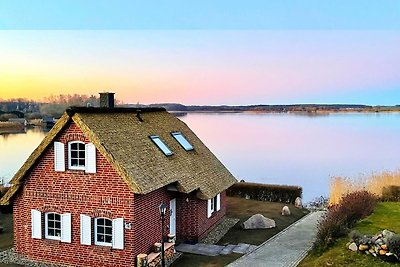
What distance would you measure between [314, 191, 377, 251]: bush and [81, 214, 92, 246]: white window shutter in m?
8.14

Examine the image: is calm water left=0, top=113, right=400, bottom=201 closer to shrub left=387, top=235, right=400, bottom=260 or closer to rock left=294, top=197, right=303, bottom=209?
rock left=294, top=197, right=303, bottom=209

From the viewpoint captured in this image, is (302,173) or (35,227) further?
(302,173)

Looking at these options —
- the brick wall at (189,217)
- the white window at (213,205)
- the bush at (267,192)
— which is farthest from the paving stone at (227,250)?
the bush at (267,192)

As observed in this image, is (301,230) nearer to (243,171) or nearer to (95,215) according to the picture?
(95,215)

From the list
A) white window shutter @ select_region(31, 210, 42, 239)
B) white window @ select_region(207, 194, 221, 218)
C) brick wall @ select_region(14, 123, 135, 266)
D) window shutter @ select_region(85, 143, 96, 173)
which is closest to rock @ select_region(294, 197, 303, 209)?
white window @ select_region(207, 194, 221, 218)

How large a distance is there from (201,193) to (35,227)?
6615 millimetres

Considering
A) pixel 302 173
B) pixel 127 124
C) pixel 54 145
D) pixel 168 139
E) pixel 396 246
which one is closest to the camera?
pixel 396 246

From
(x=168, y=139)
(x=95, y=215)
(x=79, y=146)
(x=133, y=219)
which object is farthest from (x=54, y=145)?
(x=168, y=139)

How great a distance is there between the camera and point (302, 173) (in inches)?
1689

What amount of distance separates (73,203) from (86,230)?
109 centimetres

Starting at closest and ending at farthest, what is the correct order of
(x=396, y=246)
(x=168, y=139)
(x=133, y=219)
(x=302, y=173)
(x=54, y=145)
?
1. (x=396, y=246)
2. (x=133, y=219)
3. (x=54, y=145)
4. (x=168, y=139)
5. (x=302, y=173)

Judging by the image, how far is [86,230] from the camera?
16469 mm

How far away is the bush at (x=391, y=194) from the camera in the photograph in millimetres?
25438

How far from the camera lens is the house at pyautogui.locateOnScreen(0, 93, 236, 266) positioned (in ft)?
52.3
